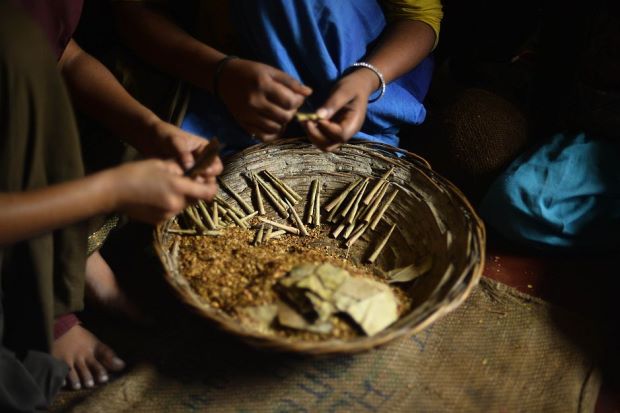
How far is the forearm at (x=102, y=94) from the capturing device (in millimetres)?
1418

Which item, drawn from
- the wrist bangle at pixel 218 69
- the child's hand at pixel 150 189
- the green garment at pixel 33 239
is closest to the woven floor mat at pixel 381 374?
the green garment at pixel 33 239

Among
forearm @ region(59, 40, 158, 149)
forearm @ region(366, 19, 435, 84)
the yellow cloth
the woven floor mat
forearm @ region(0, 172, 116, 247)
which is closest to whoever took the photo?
forearm @ region(0, 172, 116, 247)

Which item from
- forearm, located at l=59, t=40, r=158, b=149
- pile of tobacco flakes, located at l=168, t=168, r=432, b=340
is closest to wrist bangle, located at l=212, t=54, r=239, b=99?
forearm, located at l=59, t=40, r=158, b=149

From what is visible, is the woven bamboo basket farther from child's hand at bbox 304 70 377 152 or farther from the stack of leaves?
child's hand at bbox 304 70 377 152

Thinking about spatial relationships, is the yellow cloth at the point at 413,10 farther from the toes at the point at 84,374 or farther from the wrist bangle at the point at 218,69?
the toes at the point at 84,374

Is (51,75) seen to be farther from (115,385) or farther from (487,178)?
(487,178)

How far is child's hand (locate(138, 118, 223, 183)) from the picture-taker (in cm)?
124

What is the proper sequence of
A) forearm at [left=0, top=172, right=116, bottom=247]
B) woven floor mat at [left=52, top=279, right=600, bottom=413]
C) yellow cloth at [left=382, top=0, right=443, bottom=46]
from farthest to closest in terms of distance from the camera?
1. yellow cloth at [left=382, top=0, right=443, bottom=46]
2. woven floor mat at [left=52, top=279, right=600, bottom=413]
3. forearm at [left=0, top=172, right=116, bottom=247]

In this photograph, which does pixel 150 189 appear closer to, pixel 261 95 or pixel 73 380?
pixel 261 95

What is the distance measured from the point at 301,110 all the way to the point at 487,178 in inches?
26.0

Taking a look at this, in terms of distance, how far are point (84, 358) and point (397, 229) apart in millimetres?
853

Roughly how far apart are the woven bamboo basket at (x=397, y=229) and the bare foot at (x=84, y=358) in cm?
28

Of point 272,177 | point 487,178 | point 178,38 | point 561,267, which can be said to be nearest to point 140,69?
point 178,38

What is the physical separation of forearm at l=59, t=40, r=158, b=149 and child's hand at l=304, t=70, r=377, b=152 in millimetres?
421
